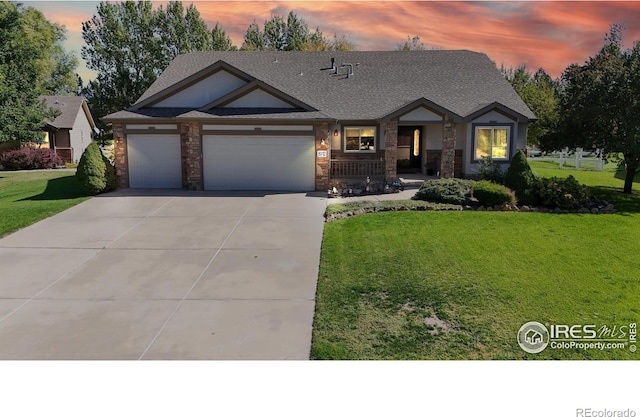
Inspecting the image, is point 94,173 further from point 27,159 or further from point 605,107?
point 605,107

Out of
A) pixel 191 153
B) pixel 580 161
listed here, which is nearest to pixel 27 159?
pixel 191 153

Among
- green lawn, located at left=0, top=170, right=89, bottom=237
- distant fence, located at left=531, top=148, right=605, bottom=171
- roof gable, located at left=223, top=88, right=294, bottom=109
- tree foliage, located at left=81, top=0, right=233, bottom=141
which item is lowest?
green lawn, located at left=0, top=170, right=89, bottom=237

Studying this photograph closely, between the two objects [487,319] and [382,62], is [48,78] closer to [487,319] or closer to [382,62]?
[382,62]

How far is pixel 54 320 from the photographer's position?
782 cm

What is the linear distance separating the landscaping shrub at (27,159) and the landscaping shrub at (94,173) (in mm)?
16208

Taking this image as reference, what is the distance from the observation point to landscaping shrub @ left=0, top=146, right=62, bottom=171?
31.7 m

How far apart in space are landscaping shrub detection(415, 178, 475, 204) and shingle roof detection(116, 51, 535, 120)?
409 cm

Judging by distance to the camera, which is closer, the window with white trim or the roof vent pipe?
the window with white trim

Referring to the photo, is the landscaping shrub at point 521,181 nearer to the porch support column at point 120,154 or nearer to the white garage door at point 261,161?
the white garage door at point 261,161

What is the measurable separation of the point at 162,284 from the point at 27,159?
27.7 meters

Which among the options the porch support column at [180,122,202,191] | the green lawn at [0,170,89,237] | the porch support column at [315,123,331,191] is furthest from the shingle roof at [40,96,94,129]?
the porch support column at [315,123,331,191]

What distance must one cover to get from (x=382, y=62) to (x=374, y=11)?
812 cm

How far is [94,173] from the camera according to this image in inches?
728

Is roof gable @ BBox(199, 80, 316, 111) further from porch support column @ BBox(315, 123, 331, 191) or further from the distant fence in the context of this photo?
the distant fence
